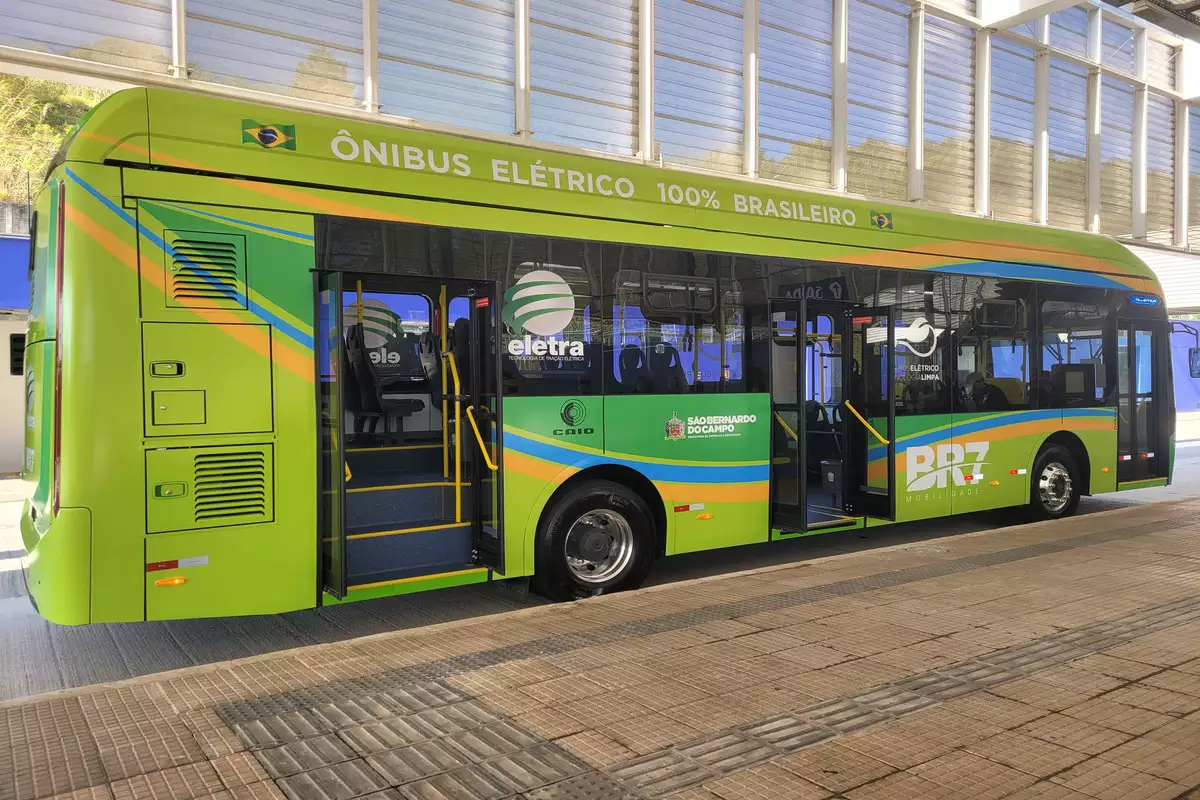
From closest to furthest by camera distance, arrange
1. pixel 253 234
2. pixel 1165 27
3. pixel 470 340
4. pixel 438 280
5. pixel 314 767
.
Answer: pixel 314 767 → pixel 253 234 → pixel 438 280 → pixel 470 340 → pixel 1165 27

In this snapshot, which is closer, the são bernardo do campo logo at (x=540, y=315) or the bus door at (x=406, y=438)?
the bus door at (x=406, y=438)

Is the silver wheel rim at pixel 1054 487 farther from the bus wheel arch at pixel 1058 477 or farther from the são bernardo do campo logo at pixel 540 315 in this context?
the são bernardo do campo logo at pixel 540 315

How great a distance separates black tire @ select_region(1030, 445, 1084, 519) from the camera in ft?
32.3

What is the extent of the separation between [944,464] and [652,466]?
146 inches

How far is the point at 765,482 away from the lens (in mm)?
7367

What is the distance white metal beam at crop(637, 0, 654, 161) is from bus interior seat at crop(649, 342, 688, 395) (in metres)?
8.26

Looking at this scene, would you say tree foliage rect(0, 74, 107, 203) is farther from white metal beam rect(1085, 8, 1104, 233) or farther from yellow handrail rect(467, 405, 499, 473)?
white metal beam rect(1085, 8, 1104, 233)

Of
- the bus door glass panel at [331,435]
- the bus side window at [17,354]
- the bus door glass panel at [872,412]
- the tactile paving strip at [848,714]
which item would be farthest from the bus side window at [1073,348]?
the bus side window at [17,354]

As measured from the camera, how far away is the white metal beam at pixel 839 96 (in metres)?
16.2

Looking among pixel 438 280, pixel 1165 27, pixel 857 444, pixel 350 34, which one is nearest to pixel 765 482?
pixel 857 444

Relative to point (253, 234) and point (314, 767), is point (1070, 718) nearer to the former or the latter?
point (314, 767)

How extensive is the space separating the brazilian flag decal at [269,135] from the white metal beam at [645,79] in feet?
31.4

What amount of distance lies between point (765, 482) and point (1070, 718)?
3605 mm

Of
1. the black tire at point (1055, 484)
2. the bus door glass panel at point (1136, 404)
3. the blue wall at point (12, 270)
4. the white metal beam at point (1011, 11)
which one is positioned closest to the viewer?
the black tire at point (1055, 484)
